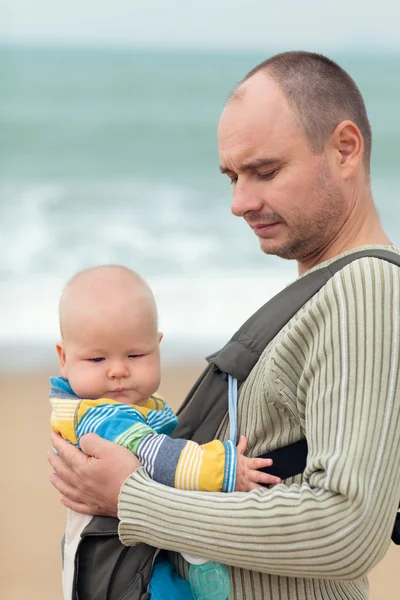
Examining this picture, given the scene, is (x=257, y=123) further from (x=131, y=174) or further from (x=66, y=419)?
(x=131, y=174)

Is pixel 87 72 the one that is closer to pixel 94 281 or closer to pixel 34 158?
pixel 34 158

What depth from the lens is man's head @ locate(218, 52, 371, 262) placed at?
229cm

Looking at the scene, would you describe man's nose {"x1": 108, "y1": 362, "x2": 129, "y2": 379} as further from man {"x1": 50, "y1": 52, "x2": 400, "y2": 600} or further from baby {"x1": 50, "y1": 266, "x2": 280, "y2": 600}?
man {"x1": 50, "y1": 52, "x2": 400, "y2": 600}

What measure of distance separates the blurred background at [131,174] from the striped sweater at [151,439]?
291 centimetres

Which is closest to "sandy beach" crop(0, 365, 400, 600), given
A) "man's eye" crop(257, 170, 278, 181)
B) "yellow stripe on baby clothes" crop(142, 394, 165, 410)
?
"yellow stripe on baby clothes" crop(142, 394, 165, 410)

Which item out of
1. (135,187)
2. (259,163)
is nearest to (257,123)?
(259,163)

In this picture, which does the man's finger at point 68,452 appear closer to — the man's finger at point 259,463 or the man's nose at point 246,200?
the man's finger at point 259,463

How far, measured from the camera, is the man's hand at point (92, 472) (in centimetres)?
209

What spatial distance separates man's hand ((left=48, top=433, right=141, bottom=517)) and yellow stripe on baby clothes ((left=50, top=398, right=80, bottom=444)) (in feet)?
0.08

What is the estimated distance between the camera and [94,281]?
252 cm

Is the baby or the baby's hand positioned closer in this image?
the baby's hand

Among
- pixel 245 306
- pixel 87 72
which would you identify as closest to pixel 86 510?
pixel 245 306

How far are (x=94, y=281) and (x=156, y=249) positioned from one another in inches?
466

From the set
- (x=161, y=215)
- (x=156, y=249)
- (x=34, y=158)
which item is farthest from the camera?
(x=34, y=158)
